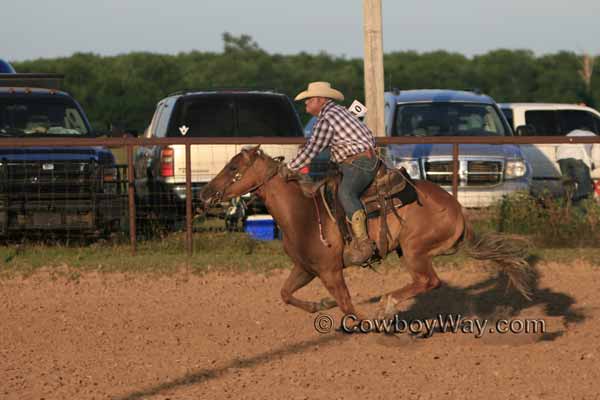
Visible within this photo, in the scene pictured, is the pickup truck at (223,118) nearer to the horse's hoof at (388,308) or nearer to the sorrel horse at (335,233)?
the sorrel horse at (335,233)

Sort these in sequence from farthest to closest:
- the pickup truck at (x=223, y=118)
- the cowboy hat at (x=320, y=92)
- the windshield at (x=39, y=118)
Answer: the pickup truck at (x=223, y=118) → the windshield at (x=39, y=118) → the cowboy hat at (x=320, y=92)

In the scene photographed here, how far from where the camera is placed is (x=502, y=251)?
9.95 meters

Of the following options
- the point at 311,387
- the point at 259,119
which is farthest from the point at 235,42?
the point at 311,387

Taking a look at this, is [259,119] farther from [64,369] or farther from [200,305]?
[64,369]

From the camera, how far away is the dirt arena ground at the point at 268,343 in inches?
313

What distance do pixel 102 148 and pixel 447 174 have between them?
15.0 feet

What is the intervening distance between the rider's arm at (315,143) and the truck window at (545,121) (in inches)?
432

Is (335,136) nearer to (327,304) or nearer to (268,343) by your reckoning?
(327,304)

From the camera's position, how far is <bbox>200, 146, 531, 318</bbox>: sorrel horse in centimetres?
952

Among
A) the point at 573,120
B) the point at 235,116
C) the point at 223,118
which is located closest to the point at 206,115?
the point at 223,118

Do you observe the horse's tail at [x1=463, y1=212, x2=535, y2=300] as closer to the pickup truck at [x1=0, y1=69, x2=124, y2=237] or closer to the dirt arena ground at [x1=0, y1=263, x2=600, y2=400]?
the dirt arena ground at [x1=0, y1=263, x2=600, y2=400]

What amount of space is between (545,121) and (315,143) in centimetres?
1126

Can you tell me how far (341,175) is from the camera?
31.9ft

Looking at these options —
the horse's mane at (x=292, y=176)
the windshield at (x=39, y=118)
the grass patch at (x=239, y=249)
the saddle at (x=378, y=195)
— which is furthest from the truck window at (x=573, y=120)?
the horse's mane at (x=292, y=176)
